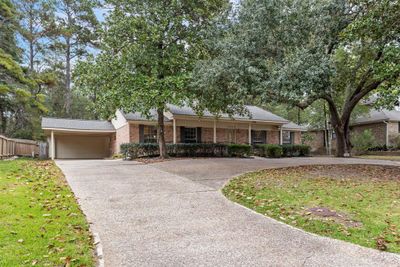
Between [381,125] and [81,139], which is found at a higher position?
[381,125]

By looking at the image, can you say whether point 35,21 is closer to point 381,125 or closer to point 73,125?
point 73,125

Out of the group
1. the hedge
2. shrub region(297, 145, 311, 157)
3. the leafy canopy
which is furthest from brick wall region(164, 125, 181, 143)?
shrub region(297, 145, 311, 157)

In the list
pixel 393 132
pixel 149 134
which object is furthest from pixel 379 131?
pixel 149 134

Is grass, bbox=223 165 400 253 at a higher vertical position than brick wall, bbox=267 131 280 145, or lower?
lower

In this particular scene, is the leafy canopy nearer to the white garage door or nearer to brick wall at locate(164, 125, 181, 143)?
brick wall at locate(164, 125, 181, 143)

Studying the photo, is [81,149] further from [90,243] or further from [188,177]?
[90,243]

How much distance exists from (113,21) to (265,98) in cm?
928

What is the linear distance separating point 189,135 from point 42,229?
55.4 ft

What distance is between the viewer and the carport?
→ 2205 centimetres

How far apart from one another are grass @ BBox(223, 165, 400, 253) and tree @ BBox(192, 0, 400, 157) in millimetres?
2710

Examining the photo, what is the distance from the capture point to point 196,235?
15.6ft

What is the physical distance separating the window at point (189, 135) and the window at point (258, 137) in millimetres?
4995

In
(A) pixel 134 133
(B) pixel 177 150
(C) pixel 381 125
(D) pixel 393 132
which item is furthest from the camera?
(C) pixel 381 125

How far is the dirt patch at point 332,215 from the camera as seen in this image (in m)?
5.20
